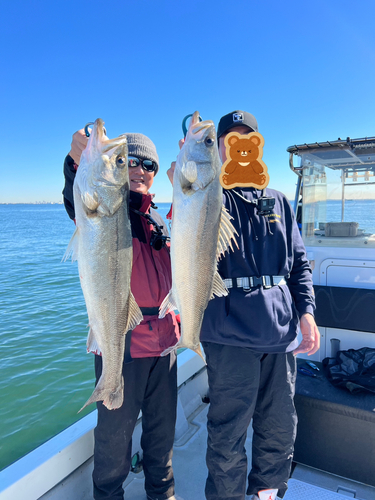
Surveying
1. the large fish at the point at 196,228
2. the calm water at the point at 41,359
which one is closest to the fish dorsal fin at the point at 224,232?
the large fish at the point at 196,228

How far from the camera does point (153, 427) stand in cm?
239

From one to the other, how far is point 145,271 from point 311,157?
335 centimetres

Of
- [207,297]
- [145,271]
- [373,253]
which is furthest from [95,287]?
[373,253]

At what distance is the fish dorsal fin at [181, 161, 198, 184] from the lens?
5.70 ft

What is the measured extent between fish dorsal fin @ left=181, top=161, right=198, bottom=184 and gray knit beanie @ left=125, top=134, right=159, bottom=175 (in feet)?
2.38

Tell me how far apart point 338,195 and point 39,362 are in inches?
280

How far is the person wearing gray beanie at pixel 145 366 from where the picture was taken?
217 centimetres

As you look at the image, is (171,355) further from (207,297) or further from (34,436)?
(34,436)

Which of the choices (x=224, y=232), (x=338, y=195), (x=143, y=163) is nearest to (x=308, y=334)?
(x=224, y=232)

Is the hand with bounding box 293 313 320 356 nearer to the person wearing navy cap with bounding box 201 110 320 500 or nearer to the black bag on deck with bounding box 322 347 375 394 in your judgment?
the person wearing navy cap with bounding box 201 110 320 500

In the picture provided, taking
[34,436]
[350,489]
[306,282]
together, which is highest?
[306,282]

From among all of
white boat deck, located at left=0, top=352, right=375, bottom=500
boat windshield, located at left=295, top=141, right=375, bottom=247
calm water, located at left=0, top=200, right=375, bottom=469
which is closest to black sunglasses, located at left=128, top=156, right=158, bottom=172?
white boat deck, located at left=0, top=352, right=375, bottom=500

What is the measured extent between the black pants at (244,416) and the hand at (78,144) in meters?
1.44

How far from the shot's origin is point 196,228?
1815mm
